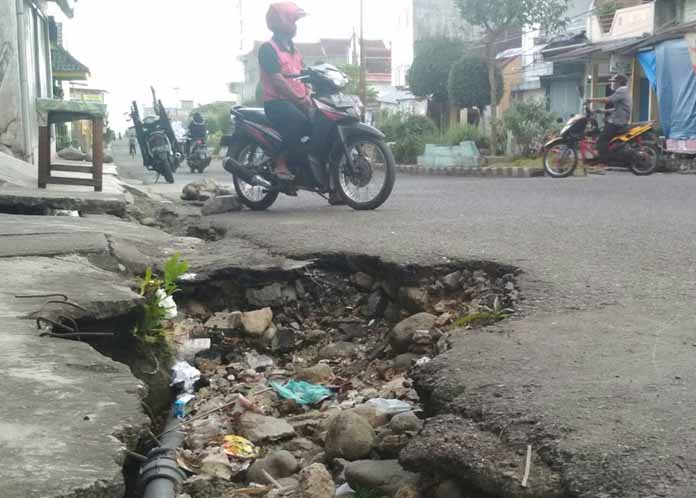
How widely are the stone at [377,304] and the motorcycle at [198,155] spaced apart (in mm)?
15700

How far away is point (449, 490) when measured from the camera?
1944mm

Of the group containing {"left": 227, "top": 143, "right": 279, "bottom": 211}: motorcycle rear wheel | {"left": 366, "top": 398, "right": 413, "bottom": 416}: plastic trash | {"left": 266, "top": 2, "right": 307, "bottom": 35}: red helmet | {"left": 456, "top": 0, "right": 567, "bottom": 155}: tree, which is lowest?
{"left": 366, "top": 398, "right": 413, "bottom": 416}: plastic trash

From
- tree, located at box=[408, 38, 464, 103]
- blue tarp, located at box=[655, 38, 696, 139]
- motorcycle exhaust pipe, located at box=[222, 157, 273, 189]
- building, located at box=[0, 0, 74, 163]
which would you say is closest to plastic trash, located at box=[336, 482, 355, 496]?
motorcycle exhaust pipe, located at box=[222, 157, 273, 189]

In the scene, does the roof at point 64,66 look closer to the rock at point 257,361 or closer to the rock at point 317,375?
the rock at point 257,361

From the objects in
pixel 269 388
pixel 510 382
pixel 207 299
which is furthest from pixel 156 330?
pixel 510 382

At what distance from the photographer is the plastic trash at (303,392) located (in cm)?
313

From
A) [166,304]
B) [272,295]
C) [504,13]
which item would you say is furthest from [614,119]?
[166,304]

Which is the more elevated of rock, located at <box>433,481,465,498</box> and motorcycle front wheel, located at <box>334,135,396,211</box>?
motorcycle front wheel, located at <box>334,135,396,211</box>

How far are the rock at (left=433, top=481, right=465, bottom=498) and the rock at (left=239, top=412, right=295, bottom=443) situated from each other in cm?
86

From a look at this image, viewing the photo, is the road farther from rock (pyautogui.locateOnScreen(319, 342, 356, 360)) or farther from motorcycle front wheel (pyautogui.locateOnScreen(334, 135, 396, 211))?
rock (pyautogui.locateOnScreen(319, 342, 356, 360))

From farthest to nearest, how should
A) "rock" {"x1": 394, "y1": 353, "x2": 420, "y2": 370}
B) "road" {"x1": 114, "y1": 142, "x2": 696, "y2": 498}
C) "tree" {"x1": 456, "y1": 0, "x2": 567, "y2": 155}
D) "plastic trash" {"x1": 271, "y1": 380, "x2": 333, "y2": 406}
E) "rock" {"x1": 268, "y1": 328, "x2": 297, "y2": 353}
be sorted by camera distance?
"tree" {"x1": 456, "y1": 0, "x2": 567, "y2": 155}
"rock" {"x1": 268, "y1": 328, "x2": 297, "y2": 353}
"rock" {"x1": 394, "y1": 353, "x2": 420, "y2": 370}
"plastic trash" {"x1": 271, "y1": 380, "x2": 333, "y2": 406}
"road" {"x1": 114, "y1": 142, "x2": 696, "y2": 498}

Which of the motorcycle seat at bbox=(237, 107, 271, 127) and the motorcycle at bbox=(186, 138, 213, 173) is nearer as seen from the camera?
the motorcycle seat at bbox=(237, 107, 271, 127)

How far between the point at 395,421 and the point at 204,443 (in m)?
0.64

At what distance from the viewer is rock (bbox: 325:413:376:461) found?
2.41 meters
